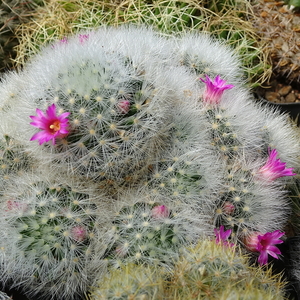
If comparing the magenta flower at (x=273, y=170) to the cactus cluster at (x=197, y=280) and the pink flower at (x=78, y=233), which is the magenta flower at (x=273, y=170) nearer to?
the cactus cluster at (x=197, y=280)

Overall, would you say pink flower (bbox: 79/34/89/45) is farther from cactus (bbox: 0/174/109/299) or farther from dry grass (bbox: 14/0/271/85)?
cactus (bbox: 0/174/109/299)

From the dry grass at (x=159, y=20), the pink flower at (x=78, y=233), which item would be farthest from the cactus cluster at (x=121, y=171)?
the dry grass at (x=159, y=20)

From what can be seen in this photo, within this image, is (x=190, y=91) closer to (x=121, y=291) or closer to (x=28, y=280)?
(x=121, y=291)

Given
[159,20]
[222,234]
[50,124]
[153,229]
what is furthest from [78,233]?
[159,20]

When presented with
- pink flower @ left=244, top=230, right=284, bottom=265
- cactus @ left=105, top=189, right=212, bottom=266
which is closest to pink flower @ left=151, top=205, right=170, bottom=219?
cactus @ left=105, top=189, right=212, bottom=266

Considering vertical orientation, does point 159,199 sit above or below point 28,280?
above

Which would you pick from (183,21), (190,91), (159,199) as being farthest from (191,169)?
(183,21)
